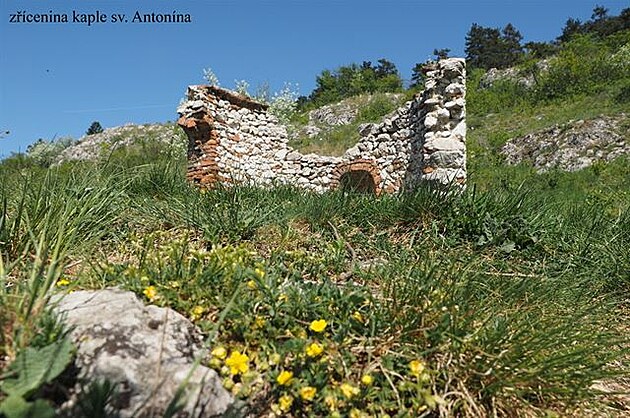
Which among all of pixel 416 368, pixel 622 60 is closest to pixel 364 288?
pixel 416 368

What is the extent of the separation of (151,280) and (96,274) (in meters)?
0.33

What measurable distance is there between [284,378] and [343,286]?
3.25 feet

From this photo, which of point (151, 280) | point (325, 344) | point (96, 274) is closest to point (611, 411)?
point (325, 344)

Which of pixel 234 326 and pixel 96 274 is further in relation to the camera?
pixel 96 274

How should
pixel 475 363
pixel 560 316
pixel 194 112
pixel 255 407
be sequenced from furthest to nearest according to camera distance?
pixel 194 112, pixel 560 316, pixel 475 363, pixel 255 407

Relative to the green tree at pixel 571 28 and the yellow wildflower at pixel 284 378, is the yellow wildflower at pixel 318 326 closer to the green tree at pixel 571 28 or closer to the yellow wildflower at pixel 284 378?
the yellow wildflower at pixel 284 378

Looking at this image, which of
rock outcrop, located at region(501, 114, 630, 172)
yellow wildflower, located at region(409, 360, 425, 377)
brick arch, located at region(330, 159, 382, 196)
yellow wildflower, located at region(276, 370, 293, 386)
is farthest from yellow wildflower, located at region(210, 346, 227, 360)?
rock outcrop, located at region(501, 114, 630, 172)

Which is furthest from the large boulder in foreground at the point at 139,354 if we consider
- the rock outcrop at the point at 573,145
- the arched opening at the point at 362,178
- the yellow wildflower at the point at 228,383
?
the rock outcrop at the point at 573,145

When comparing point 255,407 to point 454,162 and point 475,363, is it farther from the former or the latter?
point 454,162

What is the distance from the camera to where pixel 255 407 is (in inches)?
57.9

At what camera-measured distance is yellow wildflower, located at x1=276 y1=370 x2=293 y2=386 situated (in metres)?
1.43

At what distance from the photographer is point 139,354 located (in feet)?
4.45

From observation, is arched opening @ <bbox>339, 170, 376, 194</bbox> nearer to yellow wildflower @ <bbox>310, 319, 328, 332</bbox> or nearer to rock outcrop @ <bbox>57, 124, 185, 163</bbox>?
yellow wildflower @ <bbox>310, 319, 328, 332</bbox>

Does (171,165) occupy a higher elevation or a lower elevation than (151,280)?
higher
